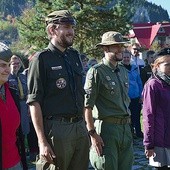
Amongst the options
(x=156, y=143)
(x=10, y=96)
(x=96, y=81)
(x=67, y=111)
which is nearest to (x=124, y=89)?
(x=96, y=81)

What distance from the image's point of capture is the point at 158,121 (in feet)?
14.2

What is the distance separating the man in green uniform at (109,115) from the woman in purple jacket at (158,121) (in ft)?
0.69

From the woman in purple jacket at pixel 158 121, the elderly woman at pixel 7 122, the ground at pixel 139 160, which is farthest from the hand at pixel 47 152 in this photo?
the ground at pixel 139 160

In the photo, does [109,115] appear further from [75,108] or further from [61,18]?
[61,18]

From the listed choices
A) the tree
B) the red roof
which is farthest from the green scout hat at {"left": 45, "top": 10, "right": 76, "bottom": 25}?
the red roof

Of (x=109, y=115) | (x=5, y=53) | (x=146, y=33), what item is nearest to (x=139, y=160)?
(x=109, y=115)

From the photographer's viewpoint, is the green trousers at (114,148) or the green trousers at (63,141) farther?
the green trousers at (114,148)

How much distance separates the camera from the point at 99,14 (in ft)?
82.2

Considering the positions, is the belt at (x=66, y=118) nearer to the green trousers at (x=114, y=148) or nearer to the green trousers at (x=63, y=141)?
the green trousers at (x=63, y=141)

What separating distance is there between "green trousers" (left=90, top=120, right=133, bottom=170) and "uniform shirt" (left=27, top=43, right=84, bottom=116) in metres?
0.66

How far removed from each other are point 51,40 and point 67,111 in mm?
665

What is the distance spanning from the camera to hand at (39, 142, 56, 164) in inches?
137

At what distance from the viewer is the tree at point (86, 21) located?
24.5 m

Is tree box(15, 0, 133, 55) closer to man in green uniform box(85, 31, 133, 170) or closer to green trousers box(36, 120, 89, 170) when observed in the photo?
man in green uniform box(85, 31, 133, 170)
